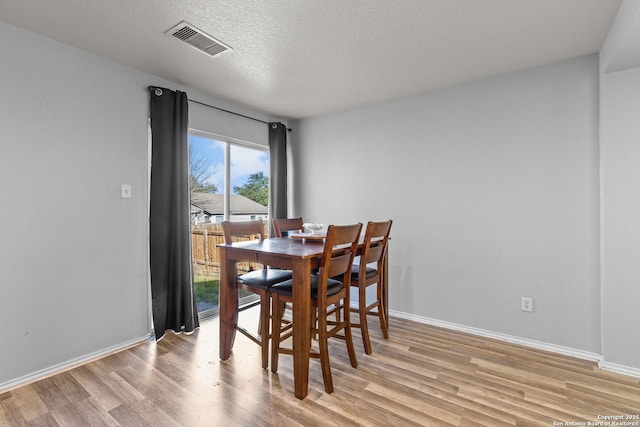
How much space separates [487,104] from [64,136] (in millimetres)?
3433

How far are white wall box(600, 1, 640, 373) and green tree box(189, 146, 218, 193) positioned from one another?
3.43m

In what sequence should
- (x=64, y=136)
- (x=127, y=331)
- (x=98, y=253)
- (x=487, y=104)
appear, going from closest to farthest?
(x=64, y=136) → (x=98, y=253) → (x=127, y=331) → (x=487, y=104)

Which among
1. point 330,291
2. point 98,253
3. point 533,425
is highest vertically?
point 98,253

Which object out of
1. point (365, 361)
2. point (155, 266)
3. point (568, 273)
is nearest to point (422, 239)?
point (568, 273)

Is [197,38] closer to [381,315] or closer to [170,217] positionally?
[170,217]

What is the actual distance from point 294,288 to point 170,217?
5.05 ft

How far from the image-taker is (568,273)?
7.88 feet

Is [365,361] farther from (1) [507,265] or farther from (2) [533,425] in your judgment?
(1) [507,265]

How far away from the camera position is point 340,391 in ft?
6.17

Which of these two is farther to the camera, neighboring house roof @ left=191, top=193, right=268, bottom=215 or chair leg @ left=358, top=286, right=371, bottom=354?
neighboring house roof @ left=191, top=193, right=268, bottom=215

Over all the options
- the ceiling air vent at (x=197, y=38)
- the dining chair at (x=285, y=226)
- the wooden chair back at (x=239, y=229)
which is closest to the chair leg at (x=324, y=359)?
the wooden chair back at (x=239, y=229)

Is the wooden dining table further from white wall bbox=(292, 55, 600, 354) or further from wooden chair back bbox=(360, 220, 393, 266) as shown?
white wall bbox=(292, 55, 600, 354)

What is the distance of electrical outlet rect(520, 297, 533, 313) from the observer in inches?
99.7

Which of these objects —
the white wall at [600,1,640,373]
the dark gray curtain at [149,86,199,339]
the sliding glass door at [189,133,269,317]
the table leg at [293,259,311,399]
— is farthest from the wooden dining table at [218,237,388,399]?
the white wall at [600,1,640,373]
